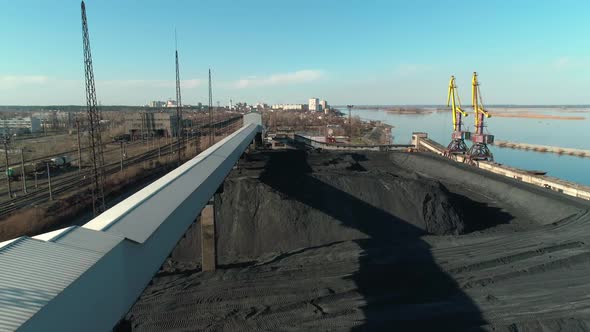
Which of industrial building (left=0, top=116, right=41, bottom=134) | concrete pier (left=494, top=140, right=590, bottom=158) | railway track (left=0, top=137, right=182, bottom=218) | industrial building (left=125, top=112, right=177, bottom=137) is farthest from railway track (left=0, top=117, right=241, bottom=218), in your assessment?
concrete pier (left=494, top=140, right=590, bottom=158)

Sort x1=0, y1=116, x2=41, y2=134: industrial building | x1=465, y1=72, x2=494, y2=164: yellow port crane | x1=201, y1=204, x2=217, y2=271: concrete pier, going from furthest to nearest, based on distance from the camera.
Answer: x1=0, y1=116, x2=41, y2=134: industrial building, x1=465, y1=72, x2=494, y2=164: yellow port crane, x1=201, y1=204, x2=217, y2=271: concrete pier

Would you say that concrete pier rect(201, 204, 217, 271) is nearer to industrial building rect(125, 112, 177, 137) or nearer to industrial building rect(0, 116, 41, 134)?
industrial building rect(125, 112, 177, 137)

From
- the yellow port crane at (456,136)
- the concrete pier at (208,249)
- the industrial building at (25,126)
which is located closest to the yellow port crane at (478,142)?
the yellow port crane at (456,136)

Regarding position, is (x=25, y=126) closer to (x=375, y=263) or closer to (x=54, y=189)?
(x=54, y=189)

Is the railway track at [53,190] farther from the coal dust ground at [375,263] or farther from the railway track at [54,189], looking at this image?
the coal dust ground at [375,263]

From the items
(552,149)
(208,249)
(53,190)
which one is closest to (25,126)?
(53,190)

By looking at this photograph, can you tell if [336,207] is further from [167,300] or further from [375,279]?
[167,300]

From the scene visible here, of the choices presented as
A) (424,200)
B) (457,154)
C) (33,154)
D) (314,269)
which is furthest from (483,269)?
(33,154)
